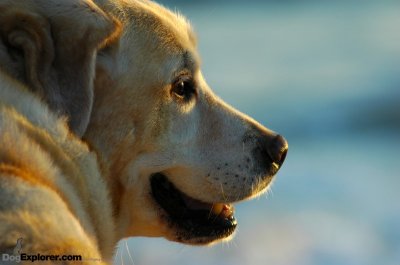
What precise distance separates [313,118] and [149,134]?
9580 mm

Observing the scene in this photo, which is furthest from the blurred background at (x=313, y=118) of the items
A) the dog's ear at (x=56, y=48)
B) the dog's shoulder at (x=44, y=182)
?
the dog's shoulder at (x=44, y=182)

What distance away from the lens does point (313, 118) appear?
1477cm

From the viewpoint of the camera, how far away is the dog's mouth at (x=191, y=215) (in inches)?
217

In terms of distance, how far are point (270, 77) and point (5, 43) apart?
37.6 ft

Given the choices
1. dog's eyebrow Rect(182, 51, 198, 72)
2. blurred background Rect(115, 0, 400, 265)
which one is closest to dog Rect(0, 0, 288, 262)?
dog's eyebrow Rect(182, 51, 198, 72)

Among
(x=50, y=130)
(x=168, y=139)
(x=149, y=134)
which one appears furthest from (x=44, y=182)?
(x=168, y=139)

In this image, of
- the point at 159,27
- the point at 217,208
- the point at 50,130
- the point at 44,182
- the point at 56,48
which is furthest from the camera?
the point at 217,208

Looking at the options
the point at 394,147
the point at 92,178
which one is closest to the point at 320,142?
the point at 394,147

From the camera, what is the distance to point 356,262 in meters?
9.56

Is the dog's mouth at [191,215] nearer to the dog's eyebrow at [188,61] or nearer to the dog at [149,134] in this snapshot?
the dog at [149,134]

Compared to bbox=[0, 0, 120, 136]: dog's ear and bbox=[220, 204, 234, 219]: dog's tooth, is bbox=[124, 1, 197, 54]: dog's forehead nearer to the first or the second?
bbox=[0, 0, 120, 136]: dog's ear

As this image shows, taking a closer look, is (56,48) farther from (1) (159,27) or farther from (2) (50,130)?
(1) (159,27)

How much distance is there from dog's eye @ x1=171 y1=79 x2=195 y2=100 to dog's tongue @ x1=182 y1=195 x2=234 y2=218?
0.45 m

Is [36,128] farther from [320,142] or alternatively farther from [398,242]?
[320,142]
